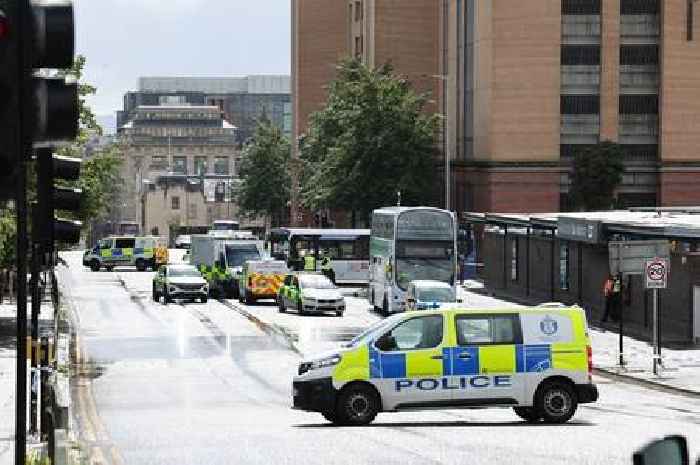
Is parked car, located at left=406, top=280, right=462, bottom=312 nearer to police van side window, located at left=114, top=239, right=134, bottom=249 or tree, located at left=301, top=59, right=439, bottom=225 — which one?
tree, located at left=301, top=59, right=439, bottom=225

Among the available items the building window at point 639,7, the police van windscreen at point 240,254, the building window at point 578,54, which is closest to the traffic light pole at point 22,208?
the police van windscreen at point 240,254

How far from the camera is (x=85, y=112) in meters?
57.0

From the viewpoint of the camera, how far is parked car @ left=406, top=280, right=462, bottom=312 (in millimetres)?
51156

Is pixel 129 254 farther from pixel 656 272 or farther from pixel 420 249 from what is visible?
pixel 656 272

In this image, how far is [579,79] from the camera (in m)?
89.8

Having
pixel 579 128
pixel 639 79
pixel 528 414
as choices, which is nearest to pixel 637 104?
pixel 639 79

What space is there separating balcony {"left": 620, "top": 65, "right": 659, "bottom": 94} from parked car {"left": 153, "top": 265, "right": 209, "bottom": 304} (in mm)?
32114

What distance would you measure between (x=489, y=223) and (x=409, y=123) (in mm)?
19358

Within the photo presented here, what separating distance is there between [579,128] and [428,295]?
134 feet

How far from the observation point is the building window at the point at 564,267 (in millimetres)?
58344

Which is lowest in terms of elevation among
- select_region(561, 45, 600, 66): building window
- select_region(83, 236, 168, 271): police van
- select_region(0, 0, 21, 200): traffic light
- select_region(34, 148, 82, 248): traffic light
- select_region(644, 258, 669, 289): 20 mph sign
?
select_region(83, 236, 168, 271): police van

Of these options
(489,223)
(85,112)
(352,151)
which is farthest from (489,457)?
(352,151)

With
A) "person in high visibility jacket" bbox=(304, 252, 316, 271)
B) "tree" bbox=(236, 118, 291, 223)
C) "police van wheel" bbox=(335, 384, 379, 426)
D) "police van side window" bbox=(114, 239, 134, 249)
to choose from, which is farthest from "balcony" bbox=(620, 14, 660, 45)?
"police van wheel" bbox=(335, 384, 379, 426)

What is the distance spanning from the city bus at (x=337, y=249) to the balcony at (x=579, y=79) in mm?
17850
